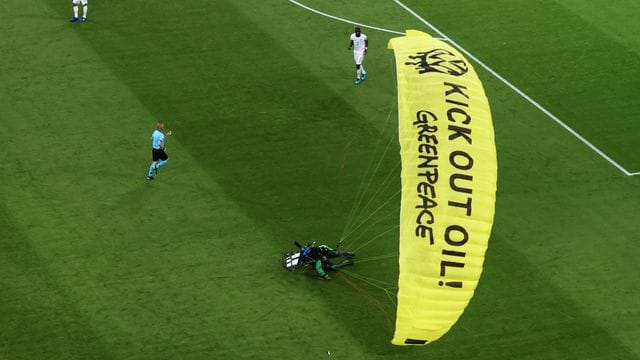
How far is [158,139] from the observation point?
111 feet

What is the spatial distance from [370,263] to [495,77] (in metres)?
12.5

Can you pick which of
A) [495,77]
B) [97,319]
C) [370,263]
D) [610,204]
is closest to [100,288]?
[97,319]

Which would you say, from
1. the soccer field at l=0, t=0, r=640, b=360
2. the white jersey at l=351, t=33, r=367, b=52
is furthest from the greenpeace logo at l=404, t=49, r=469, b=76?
the white jersey at l=351, t=33, r=367, b=52

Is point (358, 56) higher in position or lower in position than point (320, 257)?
higher

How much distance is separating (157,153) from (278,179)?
3.57 meters

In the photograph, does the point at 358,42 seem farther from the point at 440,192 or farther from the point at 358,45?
the point at 440,192

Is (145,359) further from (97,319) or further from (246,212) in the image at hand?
(246,212)

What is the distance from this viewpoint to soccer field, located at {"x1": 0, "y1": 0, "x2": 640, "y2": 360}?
29.2m

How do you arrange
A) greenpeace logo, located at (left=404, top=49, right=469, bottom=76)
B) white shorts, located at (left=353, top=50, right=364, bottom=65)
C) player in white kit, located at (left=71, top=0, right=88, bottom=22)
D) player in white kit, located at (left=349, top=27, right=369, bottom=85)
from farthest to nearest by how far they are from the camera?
player in white kit, located at (left=71, top=0, right=88, bottom=22) < white shorts, located at (left=353, top=50, right=364, bottom=65) < player in white kit, located at (left=349, top=27, right=369, bottom=85) < greenpeace logo, located at (left=404, top=49, right=469, bottom=76)

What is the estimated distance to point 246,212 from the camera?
33.2m

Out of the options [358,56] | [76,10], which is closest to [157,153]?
[358,56]

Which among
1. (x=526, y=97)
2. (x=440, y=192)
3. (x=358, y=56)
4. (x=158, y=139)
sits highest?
(x=358, y=56)

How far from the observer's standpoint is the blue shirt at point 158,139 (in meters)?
33.8

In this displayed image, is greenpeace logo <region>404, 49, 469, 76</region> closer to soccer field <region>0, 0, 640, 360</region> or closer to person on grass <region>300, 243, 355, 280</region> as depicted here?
person on grass <region>300, 243, 355, 280</region>
